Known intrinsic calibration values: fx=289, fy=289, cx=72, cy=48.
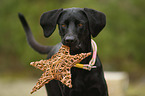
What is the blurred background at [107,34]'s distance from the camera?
14.2 m

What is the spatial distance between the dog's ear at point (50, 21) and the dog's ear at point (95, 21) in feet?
1.30

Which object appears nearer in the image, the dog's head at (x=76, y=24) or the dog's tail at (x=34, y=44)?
the dog's head at (x=76, y=24)

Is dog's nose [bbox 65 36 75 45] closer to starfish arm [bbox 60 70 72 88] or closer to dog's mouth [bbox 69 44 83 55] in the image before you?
dog's mouth [bbox 69 44 83 55]

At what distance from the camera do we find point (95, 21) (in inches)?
145

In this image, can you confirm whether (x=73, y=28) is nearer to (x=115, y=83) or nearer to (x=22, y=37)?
(x=115, y=83)

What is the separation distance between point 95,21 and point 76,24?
0.26 m

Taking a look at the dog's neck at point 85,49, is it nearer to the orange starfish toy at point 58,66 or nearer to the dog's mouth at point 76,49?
the dog's mouth at point 76,49

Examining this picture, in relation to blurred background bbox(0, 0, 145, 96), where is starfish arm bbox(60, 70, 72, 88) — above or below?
above

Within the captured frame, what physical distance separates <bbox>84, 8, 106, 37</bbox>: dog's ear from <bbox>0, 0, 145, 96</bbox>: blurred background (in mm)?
8882

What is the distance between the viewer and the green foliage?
46.2 ft

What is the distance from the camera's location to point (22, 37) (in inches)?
641

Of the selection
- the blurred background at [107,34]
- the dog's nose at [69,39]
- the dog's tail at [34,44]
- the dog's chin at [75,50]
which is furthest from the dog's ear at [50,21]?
the blurred background at [107,34]

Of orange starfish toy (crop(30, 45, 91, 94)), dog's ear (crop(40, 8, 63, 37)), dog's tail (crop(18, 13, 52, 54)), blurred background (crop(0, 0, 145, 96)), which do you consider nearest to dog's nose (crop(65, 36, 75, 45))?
orange starfish toy (crop(30, 45, 91, 94))

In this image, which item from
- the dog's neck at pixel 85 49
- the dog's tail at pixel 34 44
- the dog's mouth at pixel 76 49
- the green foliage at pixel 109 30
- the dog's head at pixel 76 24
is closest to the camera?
the dog's head at pixel 76 24
